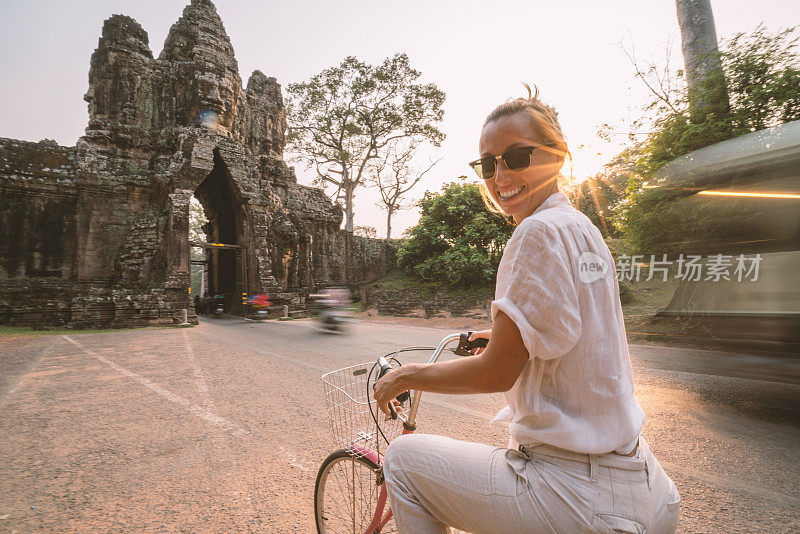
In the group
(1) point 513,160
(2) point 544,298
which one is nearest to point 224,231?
(1) point 513,160

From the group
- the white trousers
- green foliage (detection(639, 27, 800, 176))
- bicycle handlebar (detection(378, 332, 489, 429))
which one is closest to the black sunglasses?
bicycle handlebar (detection(378, 332, 489, 429))

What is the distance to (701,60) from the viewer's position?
10.1 m

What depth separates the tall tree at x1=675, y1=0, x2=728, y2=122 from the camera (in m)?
8.98

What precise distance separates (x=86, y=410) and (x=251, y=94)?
26.6 m

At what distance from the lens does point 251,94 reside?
88.2 ft

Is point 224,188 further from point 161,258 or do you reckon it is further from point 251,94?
point 251,94

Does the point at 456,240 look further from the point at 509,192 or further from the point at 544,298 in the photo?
the point at 544,298

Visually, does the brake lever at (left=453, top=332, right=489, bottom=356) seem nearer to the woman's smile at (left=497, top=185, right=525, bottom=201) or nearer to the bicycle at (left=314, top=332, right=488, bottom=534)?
the bicycle at (left=314, top=332, right=488, bottom=534)

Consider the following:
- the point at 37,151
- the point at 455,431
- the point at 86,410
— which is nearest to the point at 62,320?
the point at 37,151

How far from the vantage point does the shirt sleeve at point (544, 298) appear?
1.05 meters

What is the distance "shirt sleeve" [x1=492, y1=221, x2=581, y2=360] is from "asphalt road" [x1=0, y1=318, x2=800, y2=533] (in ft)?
7.66

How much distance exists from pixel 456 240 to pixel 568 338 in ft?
69.9

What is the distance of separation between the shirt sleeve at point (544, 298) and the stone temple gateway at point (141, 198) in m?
17.7

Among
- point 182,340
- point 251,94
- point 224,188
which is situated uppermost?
point 251,94
